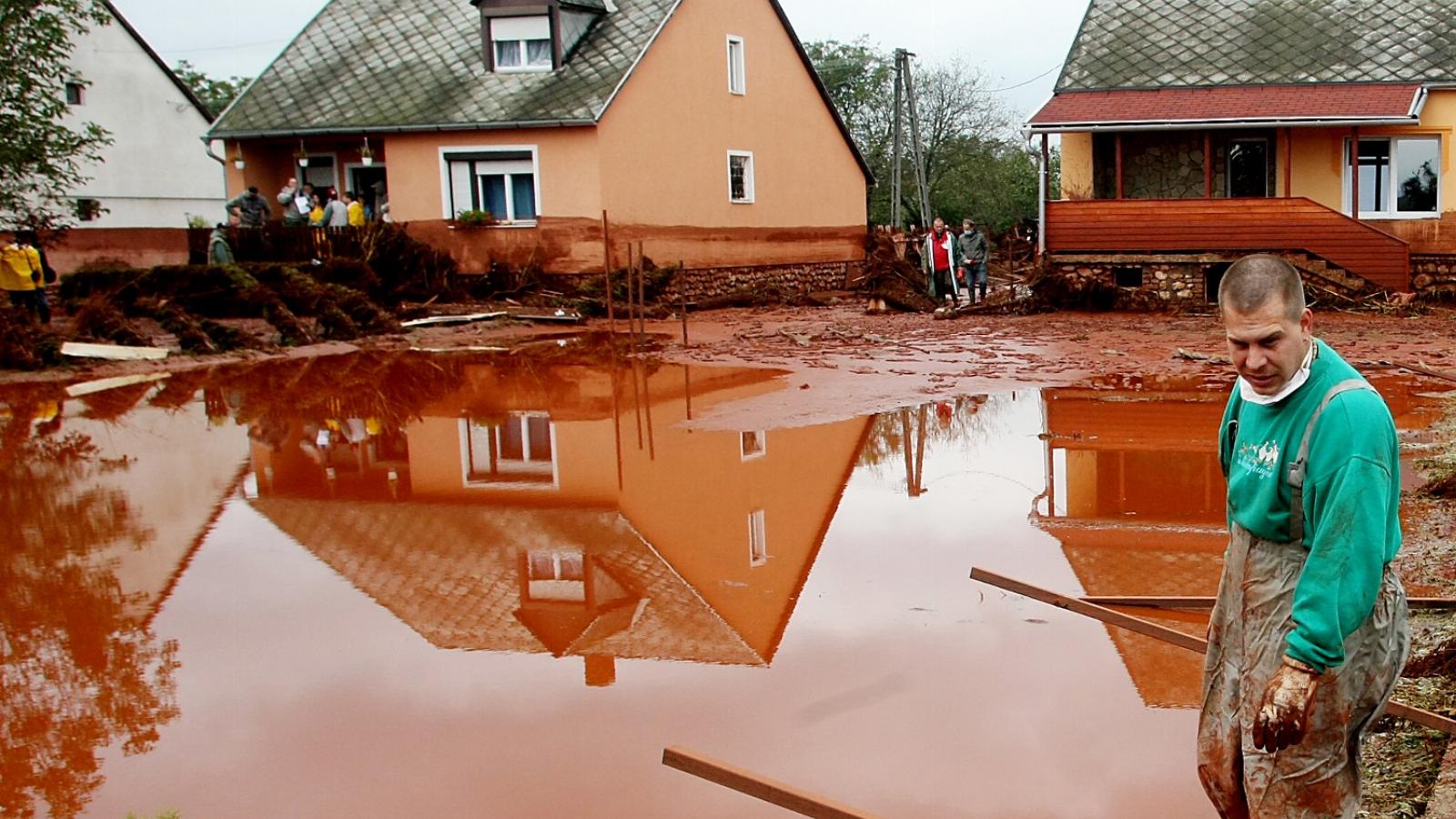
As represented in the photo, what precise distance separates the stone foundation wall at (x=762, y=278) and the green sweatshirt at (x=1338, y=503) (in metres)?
24.6

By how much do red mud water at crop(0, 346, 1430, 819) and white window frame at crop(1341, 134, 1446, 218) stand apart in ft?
45.5

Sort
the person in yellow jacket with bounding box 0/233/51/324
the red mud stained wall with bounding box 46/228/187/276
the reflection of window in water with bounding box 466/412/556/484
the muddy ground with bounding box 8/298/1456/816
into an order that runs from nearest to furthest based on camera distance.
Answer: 1. the reflection of window in water with bounding box 466/412/556/484
2. the muddy ground with bounding box 8/298/1456/816
3. the person in yellow jacket with bounding box 0/233/51/324
4. the red mud stained wall with bounding box 46/228/187/276

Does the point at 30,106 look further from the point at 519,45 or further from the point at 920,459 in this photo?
the point at 920,459

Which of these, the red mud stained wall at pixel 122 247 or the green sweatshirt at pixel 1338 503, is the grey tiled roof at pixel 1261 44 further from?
the green sweatshirt at pixel 1338 503

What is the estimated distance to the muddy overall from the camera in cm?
329

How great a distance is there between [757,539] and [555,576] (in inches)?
55.9

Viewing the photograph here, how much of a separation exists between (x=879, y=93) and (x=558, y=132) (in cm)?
3562

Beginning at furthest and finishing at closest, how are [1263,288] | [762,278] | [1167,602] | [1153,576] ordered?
[762,278], [1153,576], [1167,602], [1263,288]

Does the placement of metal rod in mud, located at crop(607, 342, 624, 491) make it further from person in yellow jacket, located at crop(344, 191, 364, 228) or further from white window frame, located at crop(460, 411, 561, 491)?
person in yellow jacket, located at crop(344, 191, 364, 228)

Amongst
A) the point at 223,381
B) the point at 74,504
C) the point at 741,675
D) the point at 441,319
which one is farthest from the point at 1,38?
the point at 741,675

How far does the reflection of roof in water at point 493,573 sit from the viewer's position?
707cm

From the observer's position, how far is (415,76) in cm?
2978

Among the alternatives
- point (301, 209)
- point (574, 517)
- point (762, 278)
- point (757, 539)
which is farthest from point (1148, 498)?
point (762, 278)

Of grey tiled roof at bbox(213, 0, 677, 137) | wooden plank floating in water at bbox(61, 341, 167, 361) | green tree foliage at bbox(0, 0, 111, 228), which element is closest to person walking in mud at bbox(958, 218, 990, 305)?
grey tiled roof at bbox(213, 0, 677, 137)
